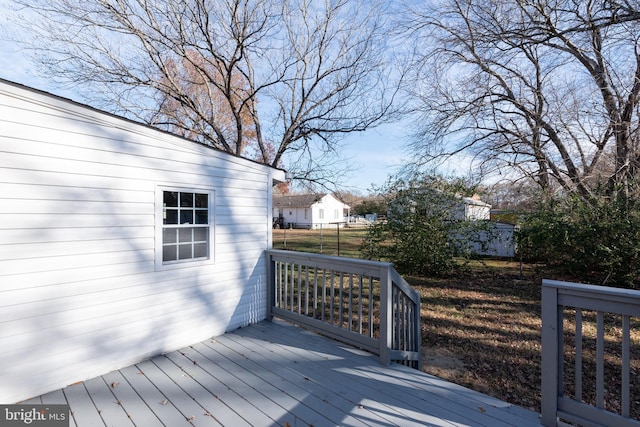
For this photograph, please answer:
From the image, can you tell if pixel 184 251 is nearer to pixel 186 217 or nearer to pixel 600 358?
pixel 186 217

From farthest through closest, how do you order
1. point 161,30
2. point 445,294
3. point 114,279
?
point 161,30 → point 445,294 → point 114,279

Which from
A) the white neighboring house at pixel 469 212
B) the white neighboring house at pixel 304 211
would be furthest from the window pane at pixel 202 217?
the white neighboring house at pixel 304 211

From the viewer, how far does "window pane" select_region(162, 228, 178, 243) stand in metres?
3.18

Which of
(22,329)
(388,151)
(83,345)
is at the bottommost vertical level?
(83,345)

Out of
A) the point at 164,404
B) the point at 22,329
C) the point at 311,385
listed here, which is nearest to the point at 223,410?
the point at 164,404

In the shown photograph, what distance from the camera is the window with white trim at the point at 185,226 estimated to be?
321 cm

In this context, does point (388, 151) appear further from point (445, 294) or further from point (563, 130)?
point (445, 294)

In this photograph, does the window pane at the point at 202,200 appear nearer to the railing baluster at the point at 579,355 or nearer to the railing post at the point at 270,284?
the railing post at the point at 270,284

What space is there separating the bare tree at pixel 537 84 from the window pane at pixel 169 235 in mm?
8670

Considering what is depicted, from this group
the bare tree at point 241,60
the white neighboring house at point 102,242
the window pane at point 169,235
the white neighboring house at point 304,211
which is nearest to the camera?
the white neighboring house at point 102,242

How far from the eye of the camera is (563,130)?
29.1 feet

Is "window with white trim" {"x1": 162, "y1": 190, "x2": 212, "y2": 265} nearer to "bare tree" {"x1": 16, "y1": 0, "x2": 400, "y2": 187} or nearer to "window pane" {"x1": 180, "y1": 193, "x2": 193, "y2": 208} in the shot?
"window pane" {"x1": 180, "y1": 193, "x2": 193, "y2": 208}

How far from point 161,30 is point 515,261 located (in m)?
13.1

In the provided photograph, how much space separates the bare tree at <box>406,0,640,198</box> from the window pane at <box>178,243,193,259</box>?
853cm
